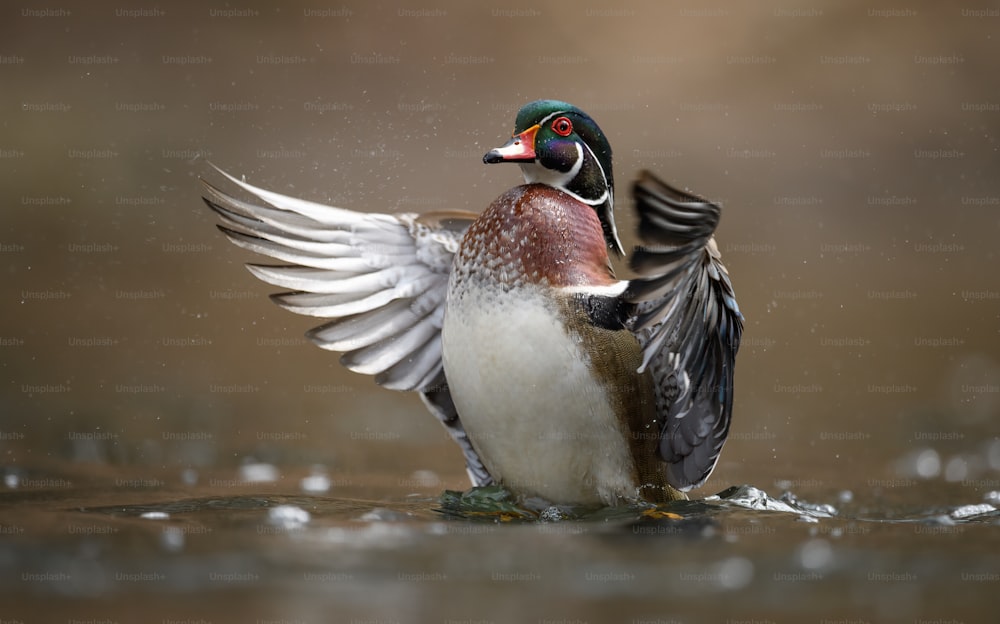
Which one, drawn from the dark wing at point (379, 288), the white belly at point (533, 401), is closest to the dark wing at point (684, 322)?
the white belly at point (533, 401)

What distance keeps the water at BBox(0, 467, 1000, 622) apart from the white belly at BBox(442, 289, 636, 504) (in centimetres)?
14

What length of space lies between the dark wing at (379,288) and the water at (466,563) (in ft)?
1.79

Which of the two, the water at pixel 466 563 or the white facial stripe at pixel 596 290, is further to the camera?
the white facial stripe at pixel 596 290

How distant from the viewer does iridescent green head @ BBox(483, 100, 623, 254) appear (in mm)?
4062

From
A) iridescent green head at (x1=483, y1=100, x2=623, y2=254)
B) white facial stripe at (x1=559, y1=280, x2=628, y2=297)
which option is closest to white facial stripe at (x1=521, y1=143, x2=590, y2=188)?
iridescent green head at (x1=483, y1=100, x2=623, y2=254)

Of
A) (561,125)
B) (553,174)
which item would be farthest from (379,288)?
(561,125)

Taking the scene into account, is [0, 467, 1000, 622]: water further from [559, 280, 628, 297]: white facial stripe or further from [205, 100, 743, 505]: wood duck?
[559, 280, 628, 297]: white facial stripe

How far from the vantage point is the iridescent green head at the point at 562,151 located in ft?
13.3

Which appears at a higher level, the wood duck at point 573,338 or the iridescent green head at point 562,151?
the iridescent green head at point 562,151

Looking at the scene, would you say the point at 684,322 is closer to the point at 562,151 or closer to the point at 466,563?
the point at 562,151

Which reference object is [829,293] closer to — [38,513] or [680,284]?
[680,284]

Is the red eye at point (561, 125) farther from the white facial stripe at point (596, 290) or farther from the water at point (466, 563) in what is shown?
the water at point (466, 563)

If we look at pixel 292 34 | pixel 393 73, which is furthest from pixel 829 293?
pixel 292 34

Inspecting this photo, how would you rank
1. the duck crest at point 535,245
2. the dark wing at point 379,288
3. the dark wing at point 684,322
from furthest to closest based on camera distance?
the dark wing at point 379,288, the duck crest at point 535,245, the dark wing at point 684,322
